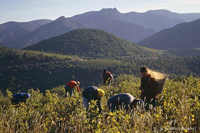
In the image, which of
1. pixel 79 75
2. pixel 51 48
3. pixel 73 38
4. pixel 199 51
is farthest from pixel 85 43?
pixel 199 51

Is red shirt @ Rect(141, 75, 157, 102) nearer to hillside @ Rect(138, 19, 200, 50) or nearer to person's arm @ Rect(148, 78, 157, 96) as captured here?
person's arm @ Rect(148, 78, 157, 96)

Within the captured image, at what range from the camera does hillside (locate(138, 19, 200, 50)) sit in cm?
16350

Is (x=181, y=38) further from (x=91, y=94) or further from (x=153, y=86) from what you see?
(x=91, y=94)

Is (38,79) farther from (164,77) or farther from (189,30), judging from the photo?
(189,30)

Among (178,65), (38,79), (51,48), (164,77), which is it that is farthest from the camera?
(51,48)

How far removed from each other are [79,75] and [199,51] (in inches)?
3894

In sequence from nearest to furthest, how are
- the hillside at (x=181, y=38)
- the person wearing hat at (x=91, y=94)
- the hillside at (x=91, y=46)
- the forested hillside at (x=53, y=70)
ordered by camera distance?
the person wearing hat at (x=91, y=94) → the forested hillside at (x=53, y=70) → the hillside at (x=91, y=46) → the hillside at (x=181, y=38)

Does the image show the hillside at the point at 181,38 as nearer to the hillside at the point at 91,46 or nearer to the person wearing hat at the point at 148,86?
the hillside at the point at 91,46

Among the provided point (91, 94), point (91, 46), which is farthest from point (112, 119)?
point (91, 46)

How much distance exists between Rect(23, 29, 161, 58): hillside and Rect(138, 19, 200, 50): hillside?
72805 millimetres

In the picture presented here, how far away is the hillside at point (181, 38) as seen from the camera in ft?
536

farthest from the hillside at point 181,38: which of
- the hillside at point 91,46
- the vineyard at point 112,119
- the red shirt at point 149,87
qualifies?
the vineyard at point 112,119

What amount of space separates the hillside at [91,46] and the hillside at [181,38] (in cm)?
7281

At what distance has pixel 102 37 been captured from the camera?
374 feet
